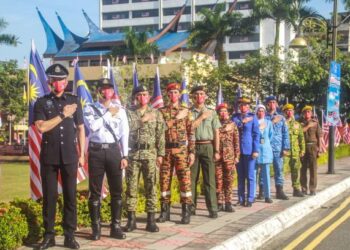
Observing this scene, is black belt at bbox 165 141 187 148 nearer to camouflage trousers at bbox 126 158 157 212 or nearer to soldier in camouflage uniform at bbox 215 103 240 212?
camouflage trousers at bbox 126 158 157 212

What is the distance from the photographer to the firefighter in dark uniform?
6.14 meters

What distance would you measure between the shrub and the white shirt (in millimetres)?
1214

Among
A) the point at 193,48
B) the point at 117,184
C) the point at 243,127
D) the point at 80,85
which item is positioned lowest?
the point at 117,184

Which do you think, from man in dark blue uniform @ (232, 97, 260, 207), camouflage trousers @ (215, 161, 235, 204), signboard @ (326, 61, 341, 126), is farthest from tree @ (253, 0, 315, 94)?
camouflage trousers @ (215, 161, 235, 204)

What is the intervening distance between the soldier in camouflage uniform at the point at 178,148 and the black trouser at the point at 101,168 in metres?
1.15

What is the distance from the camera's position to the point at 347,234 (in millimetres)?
8023

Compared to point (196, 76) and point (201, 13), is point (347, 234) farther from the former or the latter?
point (201, 13)

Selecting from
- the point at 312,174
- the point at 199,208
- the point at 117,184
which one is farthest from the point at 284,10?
the point at 117,184

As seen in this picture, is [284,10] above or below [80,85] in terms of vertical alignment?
above

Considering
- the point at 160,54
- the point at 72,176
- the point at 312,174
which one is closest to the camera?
the point at 72,176

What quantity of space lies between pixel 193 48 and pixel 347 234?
40804mm

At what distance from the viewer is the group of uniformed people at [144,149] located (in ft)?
20.4

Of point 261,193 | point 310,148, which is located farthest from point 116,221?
point 310,148

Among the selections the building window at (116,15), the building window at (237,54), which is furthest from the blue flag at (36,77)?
the building window at (116,15)
